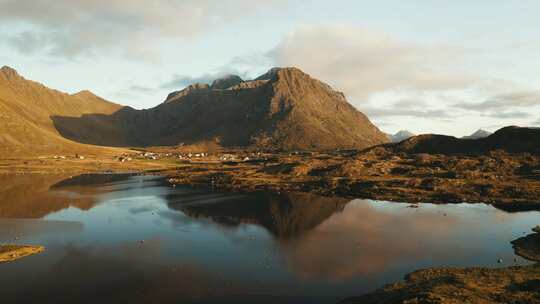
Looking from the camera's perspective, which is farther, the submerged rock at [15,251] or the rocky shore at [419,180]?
the rocky shore at [419,180]

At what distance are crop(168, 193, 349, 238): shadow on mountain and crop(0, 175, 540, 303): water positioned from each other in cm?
34

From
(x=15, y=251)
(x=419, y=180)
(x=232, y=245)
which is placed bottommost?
(x=232, y=245)

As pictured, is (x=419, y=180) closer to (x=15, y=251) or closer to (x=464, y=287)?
(x=464, y=287)

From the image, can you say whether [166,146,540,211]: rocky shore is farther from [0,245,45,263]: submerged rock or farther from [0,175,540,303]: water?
[0,245,45,263]: submerged rock

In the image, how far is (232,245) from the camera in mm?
79812

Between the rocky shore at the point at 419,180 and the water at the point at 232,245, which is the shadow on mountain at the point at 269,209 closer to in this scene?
the water at the point at 232,245

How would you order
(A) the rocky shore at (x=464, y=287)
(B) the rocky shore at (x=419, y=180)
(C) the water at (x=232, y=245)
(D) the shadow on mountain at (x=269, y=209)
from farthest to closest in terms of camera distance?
(B) the rocky shore at (x=419, y=180) → (D) the shadow on mountain at (x=269, y=209) → (C) the water at (x=232, y=245) → (A) the rocky shore at (x=464, y=287)

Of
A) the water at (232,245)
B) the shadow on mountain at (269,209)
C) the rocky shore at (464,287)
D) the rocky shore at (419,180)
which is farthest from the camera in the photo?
the rocky shore at (419,180)

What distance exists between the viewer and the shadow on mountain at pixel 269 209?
10144 cm

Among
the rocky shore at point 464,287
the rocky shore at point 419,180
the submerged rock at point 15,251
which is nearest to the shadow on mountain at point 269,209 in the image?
the rocky shore at point 419,180

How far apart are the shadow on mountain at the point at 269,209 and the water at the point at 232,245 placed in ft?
1.12

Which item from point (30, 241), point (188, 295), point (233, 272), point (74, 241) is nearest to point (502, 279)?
point (233, 272)

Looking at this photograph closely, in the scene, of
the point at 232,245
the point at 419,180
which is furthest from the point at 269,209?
the point at 419,180

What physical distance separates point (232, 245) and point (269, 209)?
41.5 metres
